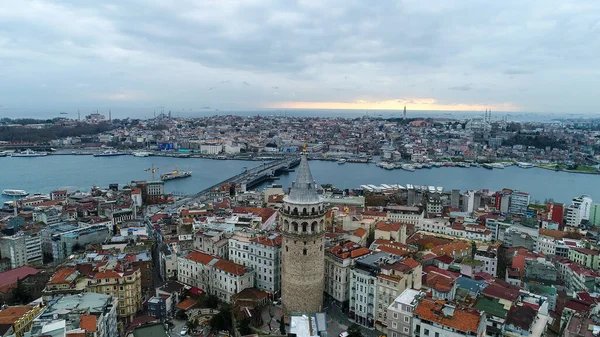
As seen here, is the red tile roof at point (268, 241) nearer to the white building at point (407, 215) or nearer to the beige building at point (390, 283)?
the beige building at point (390, 283)

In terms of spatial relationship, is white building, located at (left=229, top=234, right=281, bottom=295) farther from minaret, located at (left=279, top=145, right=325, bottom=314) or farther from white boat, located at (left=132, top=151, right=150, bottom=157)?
white boat, located at (left=132, top=151, right=150, bottom=157)

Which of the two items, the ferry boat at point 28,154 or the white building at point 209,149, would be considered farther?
the white building at point 209,149

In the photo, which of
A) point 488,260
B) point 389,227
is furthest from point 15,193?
point 488,260

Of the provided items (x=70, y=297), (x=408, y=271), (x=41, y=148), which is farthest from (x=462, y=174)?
(x=41, y=148)

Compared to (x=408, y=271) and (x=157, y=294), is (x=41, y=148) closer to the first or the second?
(x=157, y=294)

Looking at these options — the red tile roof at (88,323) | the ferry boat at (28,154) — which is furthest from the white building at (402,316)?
the ferry boat at (28,154)

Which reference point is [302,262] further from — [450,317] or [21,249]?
[21,249]
